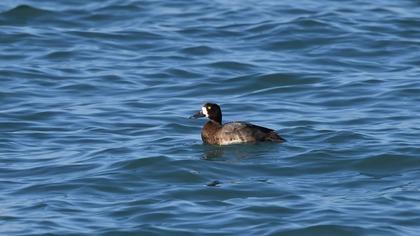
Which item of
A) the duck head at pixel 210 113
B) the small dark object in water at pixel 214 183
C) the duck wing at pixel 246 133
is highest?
the duck head at pixel 210 113

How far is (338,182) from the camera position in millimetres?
14336

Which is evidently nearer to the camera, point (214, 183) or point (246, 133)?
point (214, 183)

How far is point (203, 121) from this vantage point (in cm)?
1838

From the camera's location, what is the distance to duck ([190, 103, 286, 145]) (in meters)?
16.0

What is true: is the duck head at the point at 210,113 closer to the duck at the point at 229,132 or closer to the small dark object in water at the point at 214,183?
the duck at the point at 229,132

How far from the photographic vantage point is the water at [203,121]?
42.8ft

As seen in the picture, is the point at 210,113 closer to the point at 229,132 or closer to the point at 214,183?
the point at 229,132

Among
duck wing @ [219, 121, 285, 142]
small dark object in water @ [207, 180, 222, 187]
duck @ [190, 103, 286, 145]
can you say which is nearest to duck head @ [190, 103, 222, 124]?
duck @ [190, 103, 286, 145]

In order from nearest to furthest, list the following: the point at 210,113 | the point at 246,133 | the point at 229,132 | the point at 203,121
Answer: the point at 246,133
the point at 229,132
the point at 210,113
the point at 203,121

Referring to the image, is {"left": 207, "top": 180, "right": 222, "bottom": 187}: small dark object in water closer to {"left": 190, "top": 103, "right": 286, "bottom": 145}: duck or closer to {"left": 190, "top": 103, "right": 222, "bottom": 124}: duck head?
{"left": 190, "top": 103, "right": 286, "bottom": 145}: duck

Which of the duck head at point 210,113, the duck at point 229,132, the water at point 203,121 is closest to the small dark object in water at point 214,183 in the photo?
the water at point 203,121

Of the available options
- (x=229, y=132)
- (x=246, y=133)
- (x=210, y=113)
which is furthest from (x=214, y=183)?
(x=210, y=113)

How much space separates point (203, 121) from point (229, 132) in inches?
81.3

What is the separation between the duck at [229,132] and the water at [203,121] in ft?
0.45
